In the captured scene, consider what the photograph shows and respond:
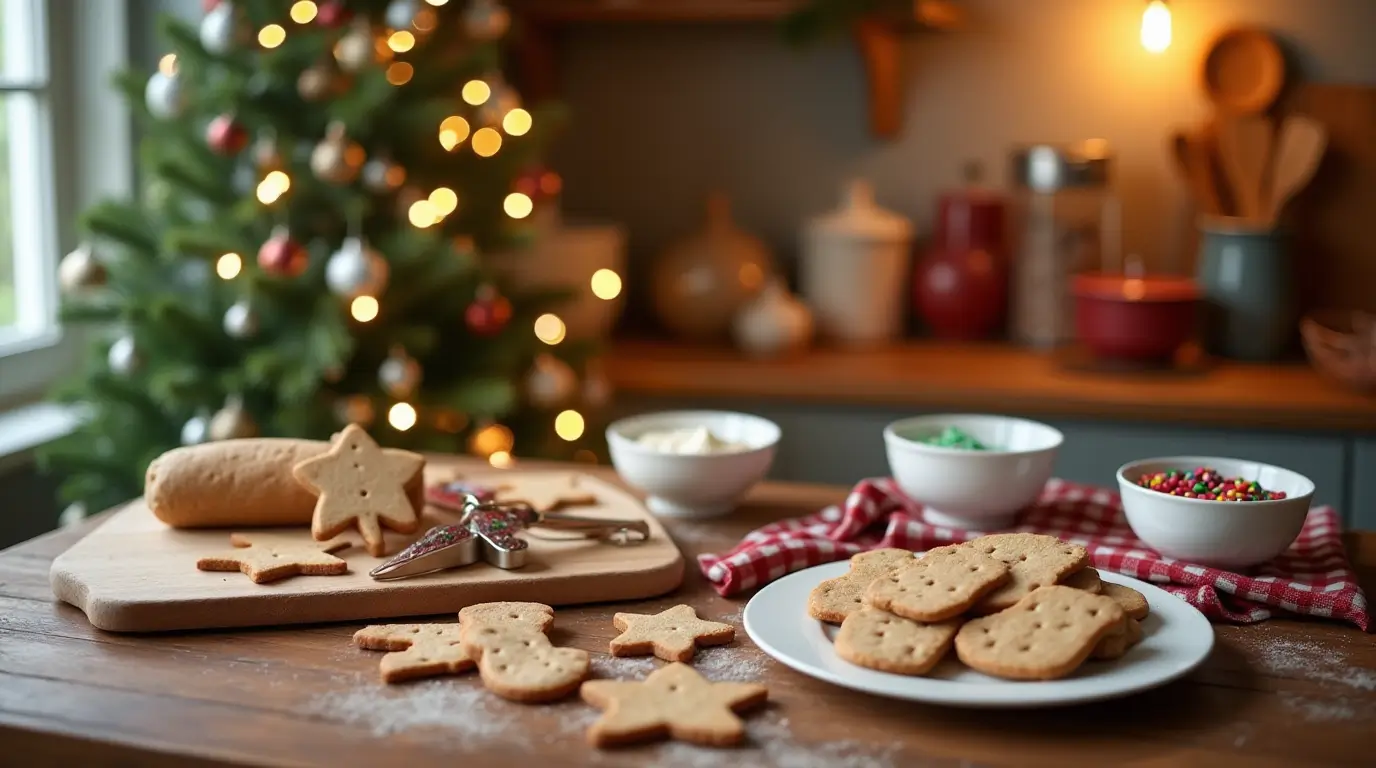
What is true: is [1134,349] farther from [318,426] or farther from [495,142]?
[318,426]

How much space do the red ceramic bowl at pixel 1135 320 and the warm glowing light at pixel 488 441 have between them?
1.10 meters

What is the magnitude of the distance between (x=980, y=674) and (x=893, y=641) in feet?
0.21

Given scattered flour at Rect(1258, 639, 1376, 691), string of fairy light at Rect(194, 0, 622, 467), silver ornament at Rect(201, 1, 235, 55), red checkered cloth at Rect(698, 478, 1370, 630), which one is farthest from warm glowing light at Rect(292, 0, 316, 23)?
scattered flour at Rect(1258, 639, 1376, 691)

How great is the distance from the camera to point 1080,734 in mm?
888

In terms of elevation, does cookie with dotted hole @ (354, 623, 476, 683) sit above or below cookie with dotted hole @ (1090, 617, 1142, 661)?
below

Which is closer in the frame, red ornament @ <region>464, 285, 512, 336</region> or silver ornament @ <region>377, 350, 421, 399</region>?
silver ornament @ <region>377, 350, 421, 399</region>

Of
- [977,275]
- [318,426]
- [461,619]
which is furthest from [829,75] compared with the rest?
[461,619]

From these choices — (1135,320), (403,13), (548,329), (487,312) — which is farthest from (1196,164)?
(403,13)

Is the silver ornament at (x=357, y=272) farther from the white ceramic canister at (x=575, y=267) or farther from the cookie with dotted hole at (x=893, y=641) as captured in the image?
the cookie with dotted hole at (x=893, y=641)

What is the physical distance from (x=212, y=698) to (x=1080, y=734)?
588 millimetres

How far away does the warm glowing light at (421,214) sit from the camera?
2115 mm

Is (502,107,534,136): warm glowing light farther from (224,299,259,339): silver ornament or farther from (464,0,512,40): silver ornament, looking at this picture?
(224,299,259,339): silver ornament

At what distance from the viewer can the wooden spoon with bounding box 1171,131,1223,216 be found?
8.56 feet

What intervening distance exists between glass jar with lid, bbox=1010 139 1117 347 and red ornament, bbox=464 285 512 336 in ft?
3.54
